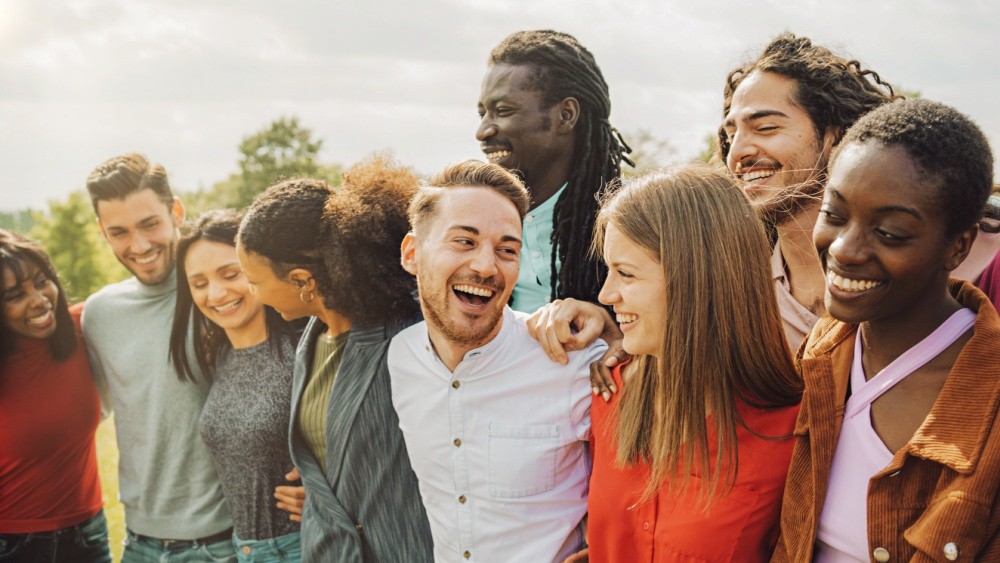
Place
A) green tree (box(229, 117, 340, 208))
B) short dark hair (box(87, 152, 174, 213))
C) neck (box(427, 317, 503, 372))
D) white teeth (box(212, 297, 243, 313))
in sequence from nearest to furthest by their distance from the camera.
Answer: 1. neck (box(427, 317, 503, 372))
2. white teeth (box(212, 297, 243, 313))
3. short dark hair (box(87, 152, 174, 213))
4. green tree (box(229, 117, 340, 208))

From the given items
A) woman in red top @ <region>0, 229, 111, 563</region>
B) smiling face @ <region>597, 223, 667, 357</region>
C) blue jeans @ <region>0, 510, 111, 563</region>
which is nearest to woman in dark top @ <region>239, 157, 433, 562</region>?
smiling face @ <region>597, 223, 667, 357</region>

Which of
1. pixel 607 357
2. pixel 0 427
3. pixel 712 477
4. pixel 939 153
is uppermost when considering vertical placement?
pixel 939 153

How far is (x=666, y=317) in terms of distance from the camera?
2.29 m

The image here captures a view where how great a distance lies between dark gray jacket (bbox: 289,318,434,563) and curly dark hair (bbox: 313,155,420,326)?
0.31 ft

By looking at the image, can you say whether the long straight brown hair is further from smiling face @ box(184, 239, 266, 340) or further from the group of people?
smiling face @ box(184, 239, 266, 340)

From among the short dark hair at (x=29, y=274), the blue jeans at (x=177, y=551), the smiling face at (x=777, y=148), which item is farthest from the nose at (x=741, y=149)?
the short dark hair at (x=29, y=274)

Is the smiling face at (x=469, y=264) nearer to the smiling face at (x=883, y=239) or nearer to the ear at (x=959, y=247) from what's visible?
the smiling face at (x=883, y=239)

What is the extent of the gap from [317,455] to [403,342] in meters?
0.65

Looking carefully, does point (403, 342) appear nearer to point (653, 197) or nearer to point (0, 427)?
point (653, 197)

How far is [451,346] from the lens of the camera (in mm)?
2842

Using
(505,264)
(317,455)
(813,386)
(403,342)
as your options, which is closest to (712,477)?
(813,386)

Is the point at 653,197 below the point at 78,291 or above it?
above

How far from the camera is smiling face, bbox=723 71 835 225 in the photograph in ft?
9.47

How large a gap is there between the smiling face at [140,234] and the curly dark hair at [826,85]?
281cm
